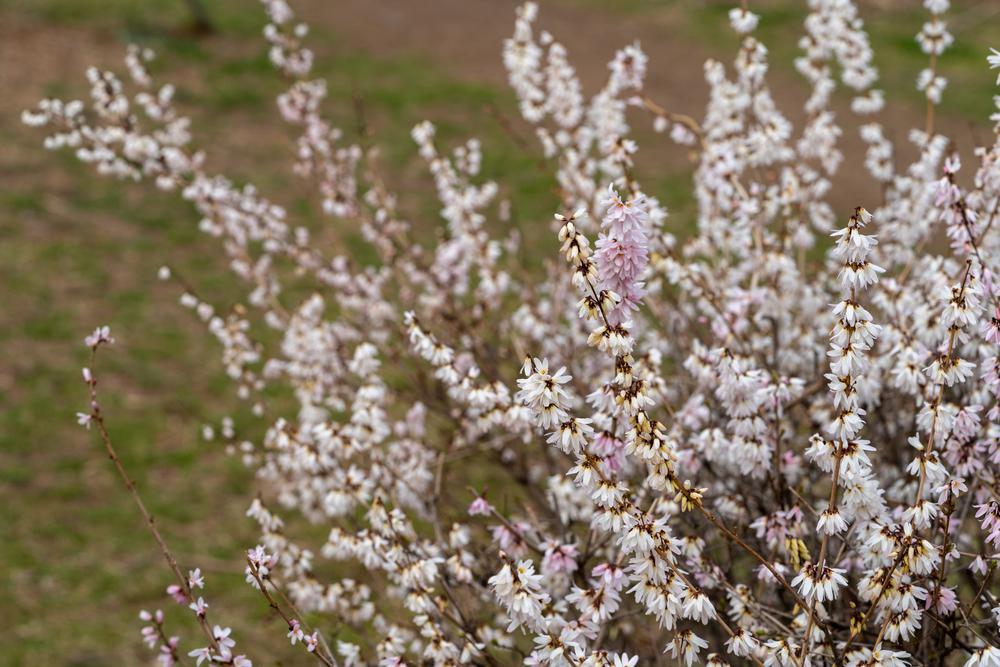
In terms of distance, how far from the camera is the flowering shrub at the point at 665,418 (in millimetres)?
2236

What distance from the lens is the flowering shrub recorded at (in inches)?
88.0

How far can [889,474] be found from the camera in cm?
357

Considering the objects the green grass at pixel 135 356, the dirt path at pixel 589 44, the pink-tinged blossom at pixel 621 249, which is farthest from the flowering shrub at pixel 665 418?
the dirt path at pixel 589 44

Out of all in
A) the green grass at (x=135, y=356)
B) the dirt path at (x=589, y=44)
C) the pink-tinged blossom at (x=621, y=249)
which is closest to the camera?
the pink-tinged blossom at (x=621, y=249)

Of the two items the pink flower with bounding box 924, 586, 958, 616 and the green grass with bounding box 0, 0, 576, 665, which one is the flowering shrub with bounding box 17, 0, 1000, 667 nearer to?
the pink flower with bounding box 924, 586, 958, 616

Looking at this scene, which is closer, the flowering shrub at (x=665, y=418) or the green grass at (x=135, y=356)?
the flowering shrub at (x=665, y=418)

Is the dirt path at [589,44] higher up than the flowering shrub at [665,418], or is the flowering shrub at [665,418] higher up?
the flowering shrub at [665,418]

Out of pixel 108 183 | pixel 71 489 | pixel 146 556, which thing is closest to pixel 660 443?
pixel 146 556

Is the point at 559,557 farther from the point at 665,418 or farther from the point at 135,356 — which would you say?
the point at 135,356

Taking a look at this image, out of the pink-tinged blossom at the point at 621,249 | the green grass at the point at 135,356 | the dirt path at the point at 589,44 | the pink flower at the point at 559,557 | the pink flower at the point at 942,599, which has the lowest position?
the green grass at the point at 135,356

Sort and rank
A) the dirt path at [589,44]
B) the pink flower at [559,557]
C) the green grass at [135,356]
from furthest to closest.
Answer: the dirt path at [589,44] → the green grass at [135,356] → the pink flower at [559,557]

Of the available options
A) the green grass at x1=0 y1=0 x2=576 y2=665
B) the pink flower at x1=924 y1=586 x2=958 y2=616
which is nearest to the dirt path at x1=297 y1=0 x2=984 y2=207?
the green grass at x1=0 y1=0 x2=576 y2=665

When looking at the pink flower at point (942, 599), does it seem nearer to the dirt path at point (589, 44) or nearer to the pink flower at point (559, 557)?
the pink flower at point (559, 557)

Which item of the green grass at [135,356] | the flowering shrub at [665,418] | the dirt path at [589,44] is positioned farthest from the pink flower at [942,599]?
the dirt path at [589,44]
